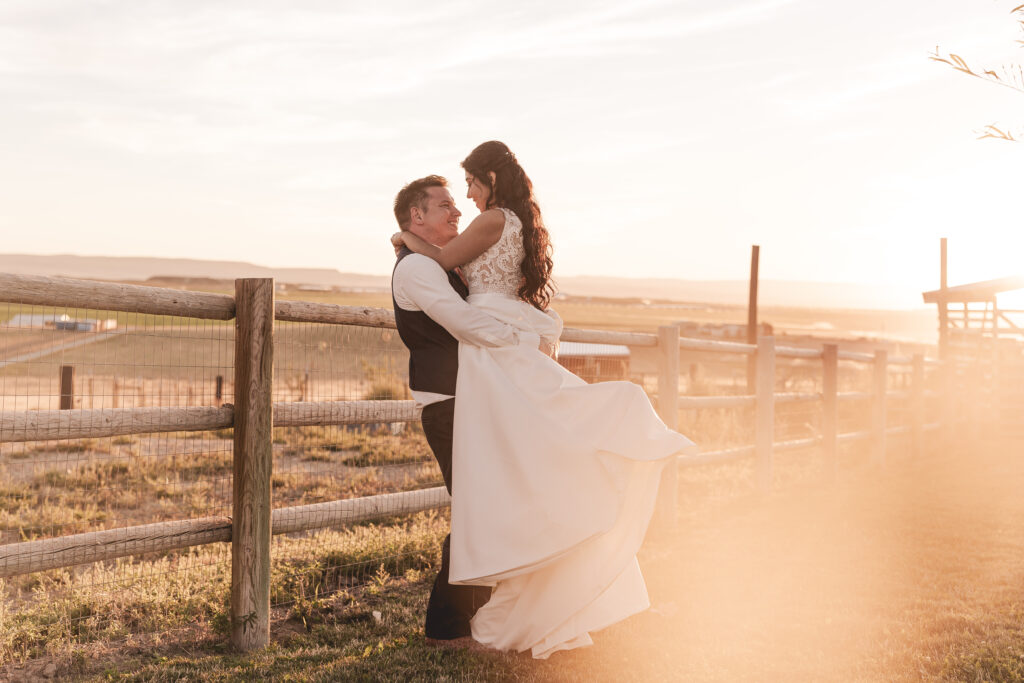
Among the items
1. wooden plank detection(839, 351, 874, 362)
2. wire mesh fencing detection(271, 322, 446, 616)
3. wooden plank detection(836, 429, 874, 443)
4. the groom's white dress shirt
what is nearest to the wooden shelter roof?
wooden plank detection(839, 351, 874, 362)

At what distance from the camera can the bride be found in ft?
10.6

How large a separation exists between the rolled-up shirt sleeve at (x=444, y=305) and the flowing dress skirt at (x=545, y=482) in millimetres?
81

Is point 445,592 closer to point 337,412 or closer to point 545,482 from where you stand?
point 545,482

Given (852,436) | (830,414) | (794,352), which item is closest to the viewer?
(794,352)

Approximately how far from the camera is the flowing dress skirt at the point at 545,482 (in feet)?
10.6

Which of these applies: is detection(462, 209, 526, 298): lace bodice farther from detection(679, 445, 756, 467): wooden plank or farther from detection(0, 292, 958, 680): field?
detection(679, 445, 756, 467): wooden plank

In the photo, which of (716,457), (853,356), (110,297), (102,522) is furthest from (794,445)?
(110,297)

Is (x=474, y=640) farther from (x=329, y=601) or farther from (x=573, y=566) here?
(x=329, y=601)

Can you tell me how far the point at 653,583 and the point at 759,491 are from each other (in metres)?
3.54

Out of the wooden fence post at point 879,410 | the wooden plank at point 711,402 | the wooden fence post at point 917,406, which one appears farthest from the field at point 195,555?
the wooden fence post at point 917,406

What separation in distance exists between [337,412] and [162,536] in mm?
983

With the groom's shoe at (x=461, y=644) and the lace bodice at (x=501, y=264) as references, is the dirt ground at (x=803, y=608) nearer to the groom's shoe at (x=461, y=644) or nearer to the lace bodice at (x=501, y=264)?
the groom's shoe at (x=461, y=644)

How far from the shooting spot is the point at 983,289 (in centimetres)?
2028

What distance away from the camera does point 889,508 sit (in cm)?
751
